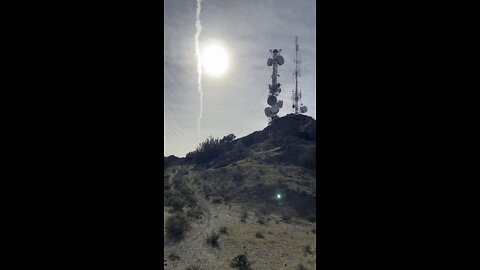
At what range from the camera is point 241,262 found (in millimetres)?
11297

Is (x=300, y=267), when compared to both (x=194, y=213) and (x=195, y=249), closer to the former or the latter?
(x=195, y=249)

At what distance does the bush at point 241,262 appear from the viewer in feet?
36.3

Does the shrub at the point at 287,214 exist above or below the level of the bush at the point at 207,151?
below

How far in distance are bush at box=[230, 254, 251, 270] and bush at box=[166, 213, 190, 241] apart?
3.57m

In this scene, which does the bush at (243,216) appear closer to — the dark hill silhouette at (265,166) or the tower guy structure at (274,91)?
the dark hill silhouette at (265,166)

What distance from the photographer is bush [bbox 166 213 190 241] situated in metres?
14.2

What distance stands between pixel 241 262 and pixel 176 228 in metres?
4.55

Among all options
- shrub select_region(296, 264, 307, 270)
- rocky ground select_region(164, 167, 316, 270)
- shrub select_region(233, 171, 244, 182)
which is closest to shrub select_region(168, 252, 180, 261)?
rocky ground select_region(164, 167, 316, 270)

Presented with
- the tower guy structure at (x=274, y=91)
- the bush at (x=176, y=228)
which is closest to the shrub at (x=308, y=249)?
the bush at (x=176, y=228)

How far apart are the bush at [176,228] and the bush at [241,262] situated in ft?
11.7

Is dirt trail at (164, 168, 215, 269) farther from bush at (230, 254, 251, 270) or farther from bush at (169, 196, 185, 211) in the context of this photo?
bush at (169, 196, 185, 211)
